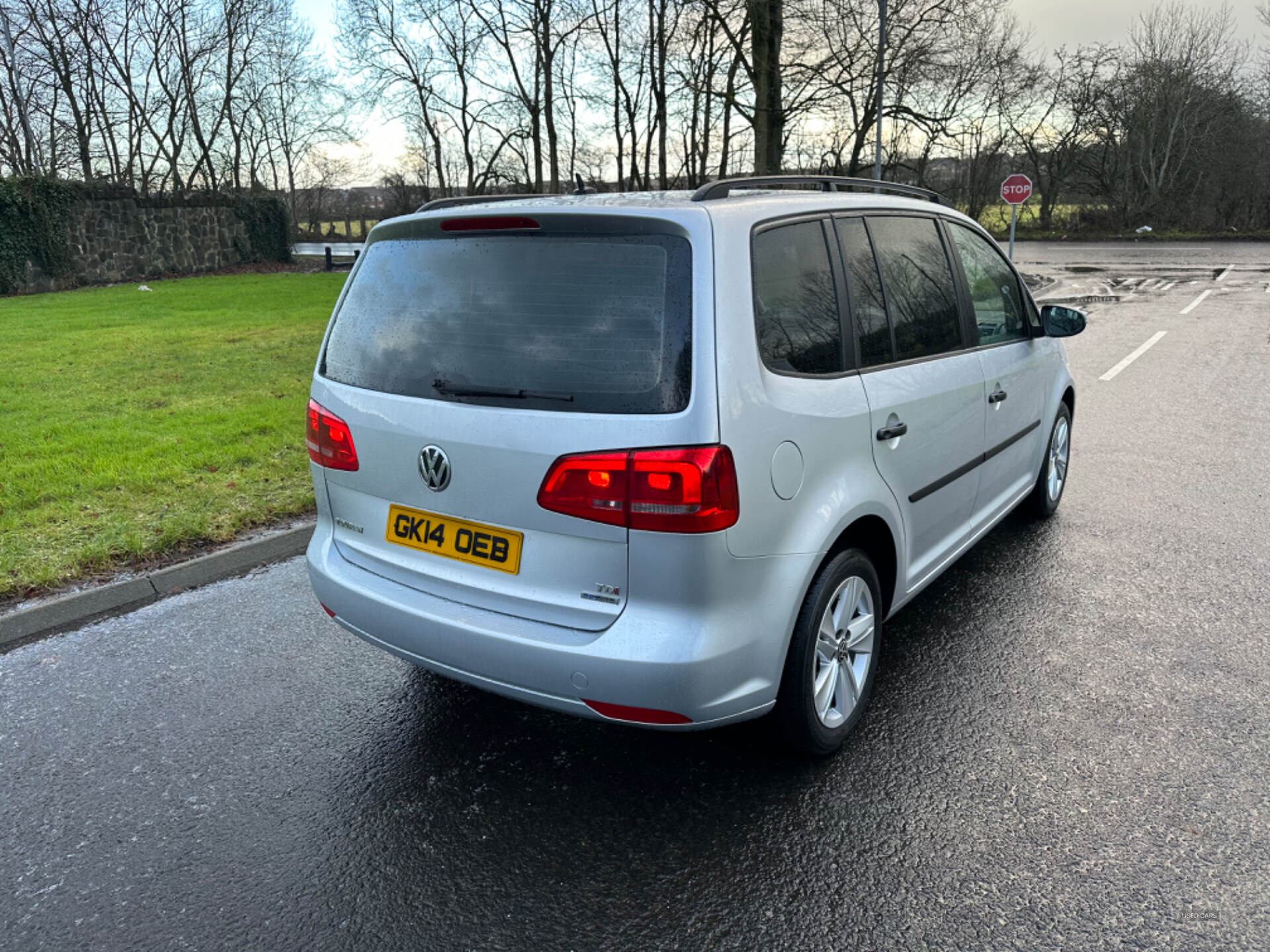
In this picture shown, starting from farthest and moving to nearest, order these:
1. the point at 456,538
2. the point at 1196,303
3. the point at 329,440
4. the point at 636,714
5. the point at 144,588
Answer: the point at 1196,303 → the point at 144,588 → the point at 329,440 → the point at 456,538 → the point at 636,714

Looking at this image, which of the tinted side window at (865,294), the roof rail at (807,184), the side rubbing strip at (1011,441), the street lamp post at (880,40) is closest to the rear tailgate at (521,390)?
the roof rail at (807,184)

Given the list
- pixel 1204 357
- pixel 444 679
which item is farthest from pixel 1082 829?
pixel 1204 357

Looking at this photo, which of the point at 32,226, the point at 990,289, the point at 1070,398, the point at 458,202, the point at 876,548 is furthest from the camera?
the point at 32,226

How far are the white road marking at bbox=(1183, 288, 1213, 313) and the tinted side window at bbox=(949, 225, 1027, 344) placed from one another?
14626mm

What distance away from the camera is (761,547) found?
2.57 metres

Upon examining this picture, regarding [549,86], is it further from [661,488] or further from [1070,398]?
[661,488]

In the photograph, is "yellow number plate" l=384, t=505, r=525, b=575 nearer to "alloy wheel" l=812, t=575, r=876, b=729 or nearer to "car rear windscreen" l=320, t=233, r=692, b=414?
"car rear windscreen" l=320, t=233, r=692, b=414

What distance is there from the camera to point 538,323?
2.67m

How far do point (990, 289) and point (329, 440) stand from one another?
305cm

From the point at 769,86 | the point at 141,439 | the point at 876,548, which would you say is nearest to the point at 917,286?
the point at 876,548

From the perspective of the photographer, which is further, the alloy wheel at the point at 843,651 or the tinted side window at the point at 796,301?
the alloy wheel at the point at 843,651

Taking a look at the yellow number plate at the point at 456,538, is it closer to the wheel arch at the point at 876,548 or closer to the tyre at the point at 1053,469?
the wheel arch at the point at 876,548

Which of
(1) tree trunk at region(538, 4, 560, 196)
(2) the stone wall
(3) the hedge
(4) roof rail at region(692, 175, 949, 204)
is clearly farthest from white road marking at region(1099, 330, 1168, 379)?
(2) the stone wall

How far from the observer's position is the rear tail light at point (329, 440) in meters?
3.06
